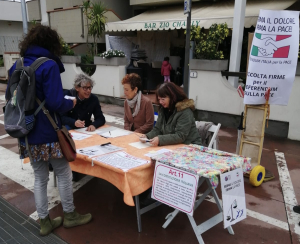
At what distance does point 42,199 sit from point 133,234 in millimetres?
959

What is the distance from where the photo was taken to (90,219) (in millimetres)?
2928

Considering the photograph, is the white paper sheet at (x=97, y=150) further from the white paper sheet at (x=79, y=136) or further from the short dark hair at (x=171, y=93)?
the short dark hair at (x=171, y=93)

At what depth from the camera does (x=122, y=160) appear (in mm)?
2555

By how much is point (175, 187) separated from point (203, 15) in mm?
7890

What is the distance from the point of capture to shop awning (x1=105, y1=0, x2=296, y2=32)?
25.6 ft

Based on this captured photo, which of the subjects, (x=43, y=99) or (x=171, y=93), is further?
(x=171, y=93)

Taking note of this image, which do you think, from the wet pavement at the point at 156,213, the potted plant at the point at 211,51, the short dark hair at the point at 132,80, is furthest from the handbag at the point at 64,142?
the potted plant at the point at 211,51

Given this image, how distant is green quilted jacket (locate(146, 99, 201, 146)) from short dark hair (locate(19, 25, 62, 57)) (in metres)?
1.39

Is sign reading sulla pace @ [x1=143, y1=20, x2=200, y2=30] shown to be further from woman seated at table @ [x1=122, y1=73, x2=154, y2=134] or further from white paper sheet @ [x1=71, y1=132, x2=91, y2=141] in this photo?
white paper sheet @ [x1=71, y1=132, x2=91, y2=141]

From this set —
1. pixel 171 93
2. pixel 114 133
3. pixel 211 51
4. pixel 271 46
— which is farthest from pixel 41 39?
pixel 211 51

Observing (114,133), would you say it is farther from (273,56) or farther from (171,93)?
(273,56)

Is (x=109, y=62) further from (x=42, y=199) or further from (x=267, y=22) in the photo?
(x=42, y=199)

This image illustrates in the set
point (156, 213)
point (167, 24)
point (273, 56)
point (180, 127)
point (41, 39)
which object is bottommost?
point (156, 213)

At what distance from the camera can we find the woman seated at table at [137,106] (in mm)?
3797
